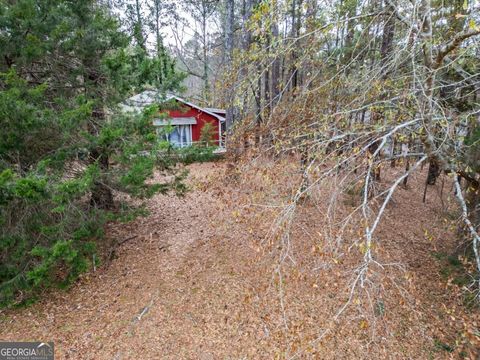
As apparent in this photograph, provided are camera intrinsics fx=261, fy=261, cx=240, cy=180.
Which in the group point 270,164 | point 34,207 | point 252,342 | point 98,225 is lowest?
point 252,342

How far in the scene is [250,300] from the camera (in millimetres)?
4262

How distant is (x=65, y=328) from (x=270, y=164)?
383cm

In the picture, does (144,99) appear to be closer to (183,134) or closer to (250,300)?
(250,300)

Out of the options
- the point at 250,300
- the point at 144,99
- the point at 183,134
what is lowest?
the point at 250,300

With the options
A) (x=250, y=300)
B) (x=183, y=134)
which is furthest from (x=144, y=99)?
(x=183, y=134)

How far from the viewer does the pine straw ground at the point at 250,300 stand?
3451mm

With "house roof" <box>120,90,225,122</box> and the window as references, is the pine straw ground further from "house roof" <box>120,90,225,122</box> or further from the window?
the window

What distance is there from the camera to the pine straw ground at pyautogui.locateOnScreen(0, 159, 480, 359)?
3451mm

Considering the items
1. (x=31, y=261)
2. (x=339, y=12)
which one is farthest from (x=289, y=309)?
(x=339, y=12)

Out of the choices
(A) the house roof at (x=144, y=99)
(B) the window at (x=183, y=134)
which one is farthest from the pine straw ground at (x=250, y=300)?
(B) the window at (x=183, y=134)

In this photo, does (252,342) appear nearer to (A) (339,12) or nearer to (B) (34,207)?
(B) (34,207)

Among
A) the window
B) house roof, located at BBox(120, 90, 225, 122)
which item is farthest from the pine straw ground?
the window

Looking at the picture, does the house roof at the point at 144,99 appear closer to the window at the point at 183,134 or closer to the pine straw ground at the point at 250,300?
the pine straw ground at the point at 250,300

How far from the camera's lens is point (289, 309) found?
4105 mm
